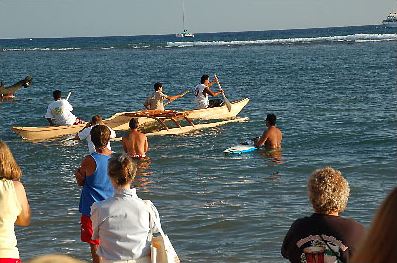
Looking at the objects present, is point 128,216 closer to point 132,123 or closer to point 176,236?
point 176,236

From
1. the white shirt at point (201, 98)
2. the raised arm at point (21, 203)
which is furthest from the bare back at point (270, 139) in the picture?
the raised arm at point (21, 203)

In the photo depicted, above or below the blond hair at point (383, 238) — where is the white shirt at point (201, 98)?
below

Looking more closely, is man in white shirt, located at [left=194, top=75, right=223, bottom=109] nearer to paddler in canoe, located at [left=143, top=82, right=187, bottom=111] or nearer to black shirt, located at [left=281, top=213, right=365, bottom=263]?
paddler in canoe, located at [left=143, top=82, right=187, bottom=111]

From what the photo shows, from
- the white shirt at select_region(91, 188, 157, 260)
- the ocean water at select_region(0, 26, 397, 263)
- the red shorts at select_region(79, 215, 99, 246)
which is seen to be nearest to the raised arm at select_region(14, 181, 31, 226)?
the white shirt at select_region(91, 188, 157, 260)

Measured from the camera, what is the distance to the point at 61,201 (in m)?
12.5

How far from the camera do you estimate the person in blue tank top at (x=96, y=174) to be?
262 inches

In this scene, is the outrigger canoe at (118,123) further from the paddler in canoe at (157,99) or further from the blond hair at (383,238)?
the blond hair at (383,238)

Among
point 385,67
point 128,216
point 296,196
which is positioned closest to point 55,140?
point 296,196

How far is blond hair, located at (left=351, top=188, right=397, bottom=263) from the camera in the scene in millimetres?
2379

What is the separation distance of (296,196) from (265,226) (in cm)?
204

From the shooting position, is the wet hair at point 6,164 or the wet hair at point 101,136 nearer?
the wet hair at point 6,164

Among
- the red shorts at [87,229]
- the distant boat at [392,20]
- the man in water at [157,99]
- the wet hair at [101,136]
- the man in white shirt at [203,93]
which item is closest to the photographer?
the wet hair at [101,136]

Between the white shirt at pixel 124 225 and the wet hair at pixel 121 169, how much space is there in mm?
93

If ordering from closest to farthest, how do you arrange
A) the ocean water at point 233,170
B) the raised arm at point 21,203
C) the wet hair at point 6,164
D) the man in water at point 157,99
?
the wet hair at point 6,164 → the raised arm at point 21,203 → the ocean water at point 233,170 → the man in water at point 157,99
